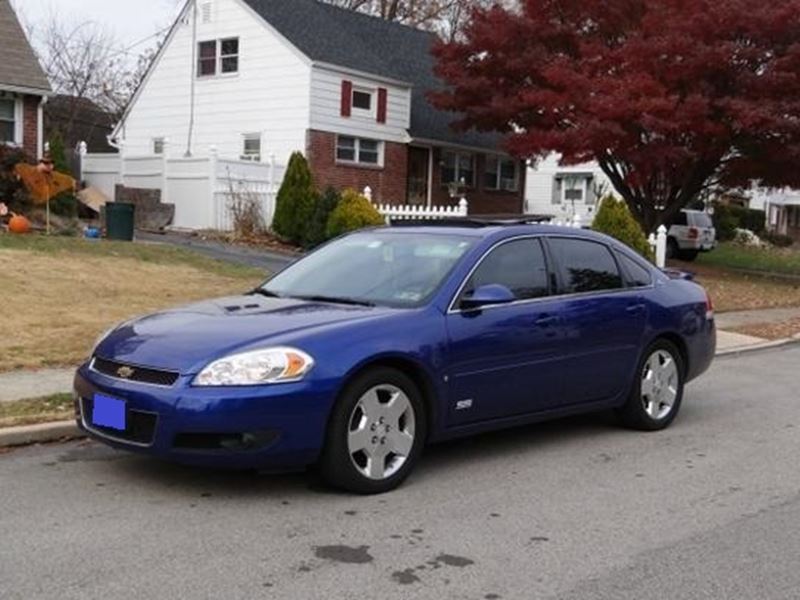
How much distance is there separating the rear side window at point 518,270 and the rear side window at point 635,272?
983 millimetres

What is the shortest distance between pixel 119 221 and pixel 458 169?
15.2 meters

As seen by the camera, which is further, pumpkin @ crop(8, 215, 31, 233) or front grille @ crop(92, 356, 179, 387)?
pumpkin @ crop(8, 215, 31, 233)

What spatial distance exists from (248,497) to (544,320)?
2310 millimetres

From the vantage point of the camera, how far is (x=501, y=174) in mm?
35000

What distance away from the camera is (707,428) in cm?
811

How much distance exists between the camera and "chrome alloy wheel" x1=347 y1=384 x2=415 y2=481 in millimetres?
5719

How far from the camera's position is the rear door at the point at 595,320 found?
7023 millimetres

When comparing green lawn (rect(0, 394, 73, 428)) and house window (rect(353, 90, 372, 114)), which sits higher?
house window (rect(353, 90, 372, 114))

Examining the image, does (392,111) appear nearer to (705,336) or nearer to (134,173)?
(134,173)

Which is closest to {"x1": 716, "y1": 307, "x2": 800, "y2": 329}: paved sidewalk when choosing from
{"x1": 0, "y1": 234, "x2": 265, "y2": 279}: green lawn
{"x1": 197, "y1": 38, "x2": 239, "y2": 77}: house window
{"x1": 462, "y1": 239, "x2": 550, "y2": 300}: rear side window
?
{"x1": 0, "y1": 234, "x2": 265, "y2": 279}: green lawn

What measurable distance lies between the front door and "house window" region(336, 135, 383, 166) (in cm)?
161

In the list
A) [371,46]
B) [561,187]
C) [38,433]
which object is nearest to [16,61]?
[371,46]

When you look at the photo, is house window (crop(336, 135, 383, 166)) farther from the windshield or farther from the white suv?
the windshield

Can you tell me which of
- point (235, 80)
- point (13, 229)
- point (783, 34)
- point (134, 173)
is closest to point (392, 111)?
point (235, 80)
